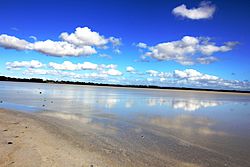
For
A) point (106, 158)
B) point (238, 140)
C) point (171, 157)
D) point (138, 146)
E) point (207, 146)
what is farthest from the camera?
point (238, 140)

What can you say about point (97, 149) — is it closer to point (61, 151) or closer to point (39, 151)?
point (61, 151)

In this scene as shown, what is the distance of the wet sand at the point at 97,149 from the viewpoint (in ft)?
22.6

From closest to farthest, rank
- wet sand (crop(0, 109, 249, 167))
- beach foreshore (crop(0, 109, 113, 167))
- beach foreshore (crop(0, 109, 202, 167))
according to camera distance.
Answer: beach foreshore (crop(0, 109, 113, 167)), beach foreshore (crop(0, 109, 202, 167)), wet sand (crop(0, 109, 249, 167))

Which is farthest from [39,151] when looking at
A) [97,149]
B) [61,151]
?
[97,149]

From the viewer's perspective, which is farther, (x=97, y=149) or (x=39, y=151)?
(x=97, y=149)

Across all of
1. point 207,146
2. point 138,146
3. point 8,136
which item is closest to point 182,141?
point 207,146

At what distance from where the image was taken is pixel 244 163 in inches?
301

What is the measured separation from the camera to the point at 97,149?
821 cm

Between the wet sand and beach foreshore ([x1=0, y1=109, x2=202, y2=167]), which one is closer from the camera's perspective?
beach foreshore ([x1=0, y1=109, x2=202, y2=167])

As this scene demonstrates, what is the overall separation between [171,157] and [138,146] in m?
1.47

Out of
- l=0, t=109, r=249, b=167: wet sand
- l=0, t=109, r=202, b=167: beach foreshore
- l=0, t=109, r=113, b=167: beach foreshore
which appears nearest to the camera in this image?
l=0, t=109, r=113, b=167: beach foreshore

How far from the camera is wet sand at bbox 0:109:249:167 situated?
6875 mm

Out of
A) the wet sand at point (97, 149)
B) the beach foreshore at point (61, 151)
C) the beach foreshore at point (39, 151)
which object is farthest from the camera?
the wet sand at point (97, 149)

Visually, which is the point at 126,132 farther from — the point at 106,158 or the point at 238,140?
the point at 238,140
